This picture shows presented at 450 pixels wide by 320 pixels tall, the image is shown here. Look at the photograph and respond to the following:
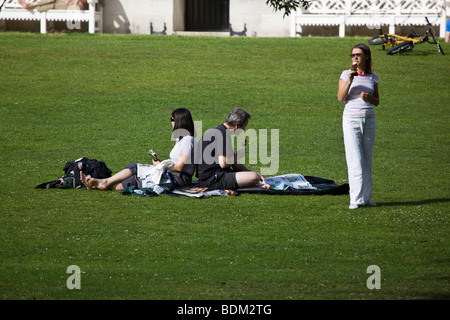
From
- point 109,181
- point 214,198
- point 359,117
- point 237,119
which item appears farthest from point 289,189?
point 109,181

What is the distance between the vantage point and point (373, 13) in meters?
27.5

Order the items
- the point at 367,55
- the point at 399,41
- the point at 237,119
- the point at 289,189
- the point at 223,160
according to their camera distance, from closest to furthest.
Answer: the point at 367,55 < the point at 237,119 < the point at 223,160 < the point at 289,189 < the point at 399,41

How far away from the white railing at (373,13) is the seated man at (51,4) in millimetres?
8842

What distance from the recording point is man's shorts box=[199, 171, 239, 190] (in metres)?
10.7

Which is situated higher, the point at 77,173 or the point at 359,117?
the point at 359,117

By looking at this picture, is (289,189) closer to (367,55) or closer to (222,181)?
(222,181)

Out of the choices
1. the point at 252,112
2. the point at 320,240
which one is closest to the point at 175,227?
the point at 320,240

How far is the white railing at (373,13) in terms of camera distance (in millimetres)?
27078

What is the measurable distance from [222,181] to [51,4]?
21.3 metres

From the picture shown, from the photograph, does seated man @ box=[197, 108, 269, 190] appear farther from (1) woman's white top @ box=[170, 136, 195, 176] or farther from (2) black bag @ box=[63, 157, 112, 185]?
(2) black bag @ box=[63, 157, 112, 185]

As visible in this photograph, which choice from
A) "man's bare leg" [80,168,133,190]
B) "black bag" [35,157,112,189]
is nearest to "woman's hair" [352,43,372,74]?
"man's bare leg" [80,168,133,190]

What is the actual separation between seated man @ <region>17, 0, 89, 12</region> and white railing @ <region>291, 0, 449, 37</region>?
8.84m

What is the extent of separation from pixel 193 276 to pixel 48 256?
163cm
